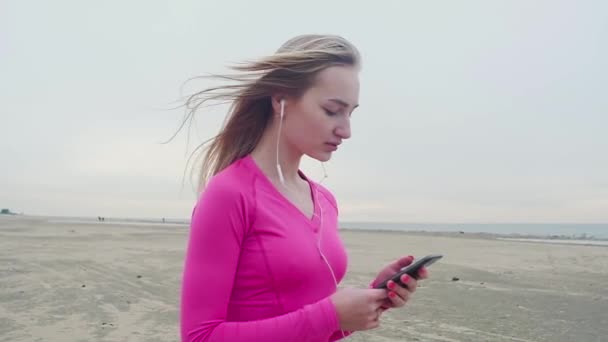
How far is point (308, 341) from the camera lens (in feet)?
5.09

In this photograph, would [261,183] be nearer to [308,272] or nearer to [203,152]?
[308,272]

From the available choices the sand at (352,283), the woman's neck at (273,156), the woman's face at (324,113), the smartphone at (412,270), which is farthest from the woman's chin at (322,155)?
the sand at (352,283)

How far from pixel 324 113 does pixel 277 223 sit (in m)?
0.42

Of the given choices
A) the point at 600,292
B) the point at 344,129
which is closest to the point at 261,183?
the point at 344,129

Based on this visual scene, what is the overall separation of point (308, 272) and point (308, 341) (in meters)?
0.22

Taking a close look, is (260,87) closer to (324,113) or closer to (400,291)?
(324,113)

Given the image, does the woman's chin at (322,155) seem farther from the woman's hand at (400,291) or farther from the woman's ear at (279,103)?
the woman's hand at (400,291)

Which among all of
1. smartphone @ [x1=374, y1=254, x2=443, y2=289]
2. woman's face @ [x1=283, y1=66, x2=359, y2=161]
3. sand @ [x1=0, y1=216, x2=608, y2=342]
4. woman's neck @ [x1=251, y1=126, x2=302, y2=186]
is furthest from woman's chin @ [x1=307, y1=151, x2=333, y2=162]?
sand @ [x1=0, y1=216, x2=608, y2=342]

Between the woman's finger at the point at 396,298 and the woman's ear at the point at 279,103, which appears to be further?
the woman's ear at the point at 279,103

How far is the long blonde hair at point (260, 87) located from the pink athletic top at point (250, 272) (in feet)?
1.01

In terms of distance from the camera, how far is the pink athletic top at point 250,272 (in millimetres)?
1535

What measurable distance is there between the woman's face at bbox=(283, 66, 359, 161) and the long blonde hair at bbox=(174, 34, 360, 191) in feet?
0.11

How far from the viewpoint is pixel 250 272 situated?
1606 millimetres

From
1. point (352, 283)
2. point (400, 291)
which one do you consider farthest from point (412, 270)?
point (352, 283)
